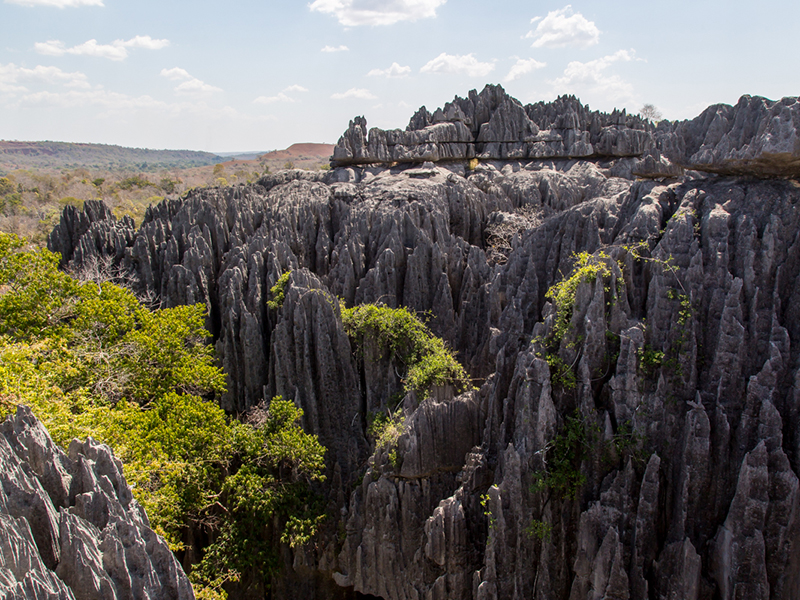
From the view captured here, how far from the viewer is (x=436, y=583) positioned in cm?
1135

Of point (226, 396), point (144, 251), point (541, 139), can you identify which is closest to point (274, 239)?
point (144, 251)

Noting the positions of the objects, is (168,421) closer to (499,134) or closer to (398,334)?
(398,334)

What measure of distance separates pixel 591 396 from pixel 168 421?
35.2 feet

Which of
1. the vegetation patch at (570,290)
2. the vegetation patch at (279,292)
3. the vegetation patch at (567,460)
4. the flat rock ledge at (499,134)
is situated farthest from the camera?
the flat rock ledge at (499,134)

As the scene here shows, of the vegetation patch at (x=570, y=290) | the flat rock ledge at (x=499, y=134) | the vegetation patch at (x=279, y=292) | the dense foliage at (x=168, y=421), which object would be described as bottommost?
the dense foliage at (x=168, y=421)

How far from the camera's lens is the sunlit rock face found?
881cm

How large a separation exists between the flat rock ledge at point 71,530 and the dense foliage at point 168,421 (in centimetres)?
453

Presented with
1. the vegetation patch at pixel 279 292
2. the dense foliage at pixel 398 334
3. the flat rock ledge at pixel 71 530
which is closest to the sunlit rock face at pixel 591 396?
the dense foliage at pixel 398 334

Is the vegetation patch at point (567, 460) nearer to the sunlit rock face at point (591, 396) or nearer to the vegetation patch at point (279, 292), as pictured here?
the sunlit rock face at point (591, 396)

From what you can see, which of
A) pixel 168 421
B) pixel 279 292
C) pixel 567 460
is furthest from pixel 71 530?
pixel 279 292

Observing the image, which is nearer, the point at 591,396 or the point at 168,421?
the point at 591,396

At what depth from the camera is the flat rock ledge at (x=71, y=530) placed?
17.6 feet

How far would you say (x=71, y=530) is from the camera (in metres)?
5.86

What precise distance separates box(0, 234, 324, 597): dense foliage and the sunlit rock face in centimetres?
153
